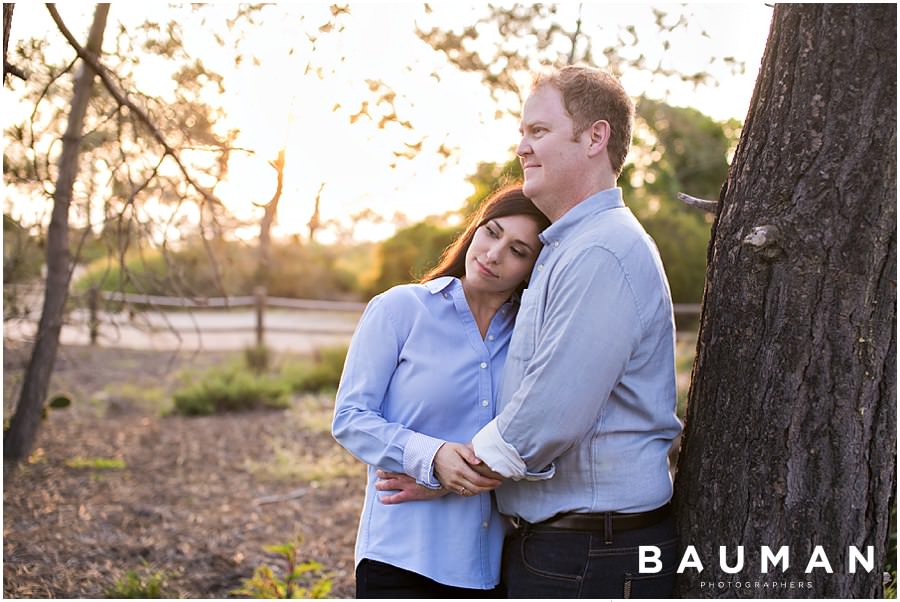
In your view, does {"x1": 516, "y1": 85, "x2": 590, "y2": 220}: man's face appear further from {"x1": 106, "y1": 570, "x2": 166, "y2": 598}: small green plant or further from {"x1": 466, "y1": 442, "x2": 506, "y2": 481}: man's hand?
{"x1": 106, "y1": 570, "x2": 166, "y2": 598}: small green plant

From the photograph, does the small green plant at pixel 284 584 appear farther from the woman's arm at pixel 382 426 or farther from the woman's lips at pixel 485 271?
the woman's lips at pixel 485 271

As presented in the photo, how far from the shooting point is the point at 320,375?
954cm

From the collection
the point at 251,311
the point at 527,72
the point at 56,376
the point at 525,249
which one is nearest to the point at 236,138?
the point at 527,72

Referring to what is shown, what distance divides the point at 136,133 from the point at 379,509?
3.20 meters

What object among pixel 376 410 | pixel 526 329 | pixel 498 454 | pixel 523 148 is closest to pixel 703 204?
pixel 523 148

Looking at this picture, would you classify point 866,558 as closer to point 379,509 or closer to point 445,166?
point 379,509

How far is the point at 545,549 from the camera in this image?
2.10 m

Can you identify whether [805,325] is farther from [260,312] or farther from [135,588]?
[260,312]

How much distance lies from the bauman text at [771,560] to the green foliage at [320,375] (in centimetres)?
723

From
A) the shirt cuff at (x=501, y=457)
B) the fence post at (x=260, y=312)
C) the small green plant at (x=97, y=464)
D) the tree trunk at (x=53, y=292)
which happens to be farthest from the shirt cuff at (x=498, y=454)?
the fence post at (x=260, y=312)

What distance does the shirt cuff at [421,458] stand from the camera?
213 cm

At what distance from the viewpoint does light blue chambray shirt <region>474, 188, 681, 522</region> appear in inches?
76.7

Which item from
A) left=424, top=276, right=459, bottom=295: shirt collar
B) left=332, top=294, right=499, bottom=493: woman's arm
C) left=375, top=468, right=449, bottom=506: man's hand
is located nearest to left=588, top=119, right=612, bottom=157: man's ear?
left=424, top=276, right=459, bottom=295: shirt collar

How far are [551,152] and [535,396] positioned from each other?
61 cm
